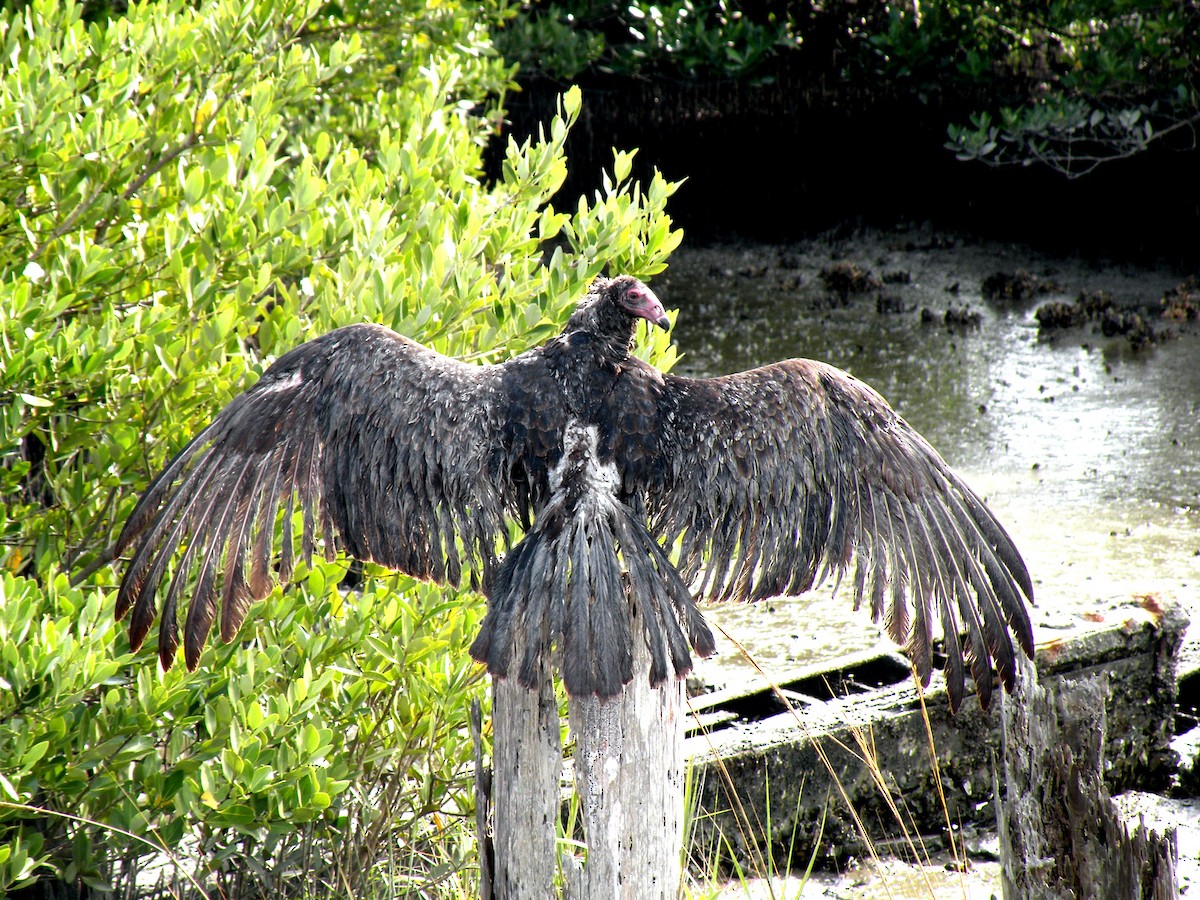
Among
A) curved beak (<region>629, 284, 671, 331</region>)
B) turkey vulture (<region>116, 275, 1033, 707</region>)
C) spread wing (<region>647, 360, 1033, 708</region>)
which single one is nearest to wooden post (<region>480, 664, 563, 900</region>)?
turkey vulture (<region>116, 275, 1033, 707</region>)

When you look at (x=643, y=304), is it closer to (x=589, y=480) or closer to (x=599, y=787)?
(x=589, y=480)

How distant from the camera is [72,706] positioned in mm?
3049

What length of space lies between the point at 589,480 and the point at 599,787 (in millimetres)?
669

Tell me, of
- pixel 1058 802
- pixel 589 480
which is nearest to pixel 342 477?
pixel 589 480

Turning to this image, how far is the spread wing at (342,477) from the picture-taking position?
2.91 meters

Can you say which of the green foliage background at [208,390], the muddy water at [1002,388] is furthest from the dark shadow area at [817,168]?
the green foliage background at [208,390]

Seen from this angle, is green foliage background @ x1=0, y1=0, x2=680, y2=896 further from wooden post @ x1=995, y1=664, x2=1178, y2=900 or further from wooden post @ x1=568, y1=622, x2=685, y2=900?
wooden post @ x1=995, y1=664, x2=1178, y2=900

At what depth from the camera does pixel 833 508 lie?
2957mm

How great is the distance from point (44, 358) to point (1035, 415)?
7.94 metres

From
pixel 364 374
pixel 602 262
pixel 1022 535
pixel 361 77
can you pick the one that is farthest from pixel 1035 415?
pixel 364 374

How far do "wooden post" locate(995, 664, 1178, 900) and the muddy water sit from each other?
2.32 meters

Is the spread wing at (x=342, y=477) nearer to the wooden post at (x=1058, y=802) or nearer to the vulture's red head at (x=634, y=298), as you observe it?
the vulture's red head at (x=634, y=298)

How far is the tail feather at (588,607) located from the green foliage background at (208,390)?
0.79m

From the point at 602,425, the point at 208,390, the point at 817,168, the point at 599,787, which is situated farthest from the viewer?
the point at 817,168
